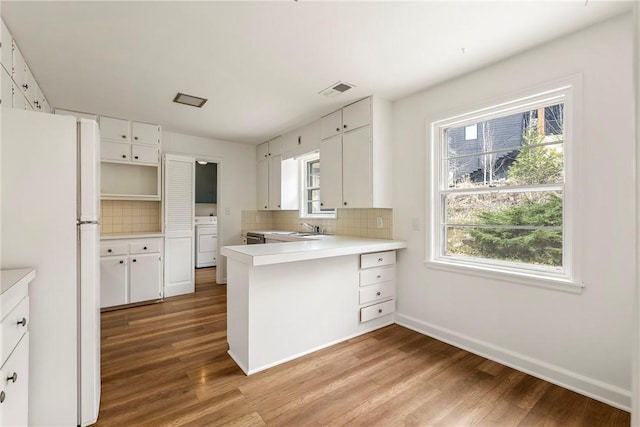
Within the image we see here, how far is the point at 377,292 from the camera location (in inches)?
120

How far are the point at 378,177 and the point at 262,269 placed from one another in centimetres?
160

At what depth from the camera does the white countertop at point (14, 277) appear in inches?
45.4

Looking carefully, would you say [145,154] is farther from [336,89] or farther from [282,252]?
[282,252]

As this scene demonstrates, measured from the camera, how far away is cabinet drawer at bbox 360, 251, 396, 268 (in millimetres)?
2893

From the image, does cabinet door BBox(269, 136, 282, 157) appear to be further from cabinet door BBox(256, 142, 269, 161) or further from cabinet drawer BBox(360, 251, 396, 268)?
cabinet drawer BBox(360, 251, 396, 268)

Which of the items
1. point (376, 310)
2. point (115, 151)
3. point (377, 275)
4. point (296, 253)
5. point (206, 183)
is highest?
point (115, 151)

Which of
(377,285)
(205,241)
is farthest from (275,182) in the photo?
(205,241)

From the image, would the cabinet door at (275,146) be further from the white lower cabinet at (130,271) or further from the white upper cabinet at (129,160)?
the white lower cabinet at (130,271)

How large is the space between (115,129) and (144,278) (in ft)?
6.51

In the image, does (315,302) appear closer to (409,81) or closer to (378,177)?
(378,177)

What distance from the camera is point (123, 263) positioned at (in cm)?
376

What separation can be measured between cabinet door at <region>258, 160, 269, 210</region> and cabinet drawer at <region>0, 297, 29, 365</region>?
12.2ft

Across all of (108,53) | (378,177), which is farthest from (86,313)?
(378,177)

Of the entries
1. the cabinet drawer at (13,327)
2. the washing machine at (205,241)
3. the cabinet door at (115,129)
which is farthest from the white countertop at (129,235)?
the cabinet drawer at (13,327)
